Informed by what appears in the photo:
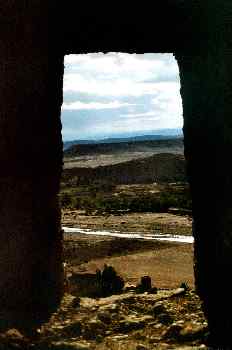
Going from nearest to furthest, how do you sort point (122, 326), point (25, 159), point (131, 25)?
1. point (25, 159)
2. point (131, 25)
3. point (122, 326)

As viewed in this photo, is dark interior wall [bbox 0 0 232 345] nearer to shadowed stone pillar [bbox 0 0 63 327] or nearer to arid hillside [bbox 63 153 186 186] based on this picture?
shadowed stone pillar [bbox 0 0 63 327]

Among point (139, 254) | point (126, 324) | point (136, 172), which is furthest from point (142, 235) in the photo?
point (136, 172)

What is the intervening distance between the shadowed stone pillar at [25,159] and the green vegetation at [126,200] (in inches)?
527

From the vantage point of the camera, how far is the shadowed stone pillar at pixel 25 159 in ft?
19.9

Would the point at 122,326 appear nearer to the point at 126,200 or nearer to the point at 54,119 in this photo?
the point at 54,119

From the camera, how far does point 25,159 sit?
6289 mm

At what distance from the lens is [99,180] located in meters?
46.2

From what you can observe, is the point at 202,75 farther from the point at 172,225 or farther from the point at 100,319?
the point at 172,225

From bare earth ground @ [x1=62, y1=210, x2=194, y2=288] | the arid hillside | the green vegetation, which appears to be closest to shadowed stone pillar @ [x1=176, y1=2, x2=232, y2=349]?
bare earth ground @ [x1=62, y1=210, x2=194, y2=288]

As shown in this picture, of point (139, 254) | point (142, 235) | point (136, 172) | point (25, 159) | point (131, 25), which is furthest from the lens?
point (136, 172)

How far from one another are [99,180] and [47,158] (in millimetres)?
39513

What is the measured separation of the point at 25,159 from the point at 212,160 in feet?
7.03

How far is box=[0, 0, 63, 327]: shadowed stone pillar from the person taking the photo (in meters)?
6.07

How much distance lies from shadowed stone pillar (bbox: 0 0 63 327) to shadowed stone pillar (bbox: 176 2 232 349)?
1711 millimetres
